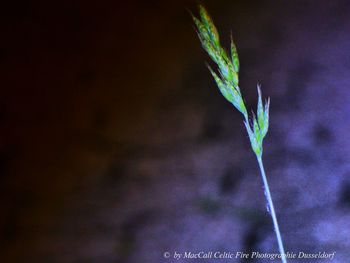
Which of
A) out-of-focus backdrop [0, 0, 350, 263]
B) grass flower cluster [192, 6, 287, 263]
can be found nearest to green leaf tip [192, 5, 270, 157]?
grass flower cluster [192, 6, 287, 263]

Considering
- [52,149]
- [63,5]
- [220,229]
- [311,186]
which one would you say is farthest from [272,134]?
[63,5]

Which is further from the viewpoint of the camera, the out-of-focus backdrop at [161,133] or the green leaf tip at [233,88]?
the out-of-focus backdrop at [161,133]

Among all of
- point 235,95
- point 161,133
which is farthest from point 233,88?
point 161,133

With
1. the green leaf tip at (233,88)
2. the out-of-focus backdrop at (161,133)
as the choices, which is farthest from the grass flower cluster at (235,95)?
the out-of-focus backdrop at (161,133)

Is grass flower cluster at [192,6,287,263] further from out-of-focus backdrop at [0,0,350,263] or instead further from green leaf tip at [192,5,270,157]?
out-of-focus backdrop at [0,0,350,263]

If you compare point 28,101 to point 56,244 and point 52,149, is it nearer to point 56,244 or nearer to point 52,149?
point 52,149

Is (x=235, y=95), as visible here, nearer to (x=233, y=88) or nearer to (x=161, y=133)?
(x=233, y=88)

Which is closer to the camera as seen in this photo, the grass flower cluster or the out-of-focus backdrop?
the grass flower cluster

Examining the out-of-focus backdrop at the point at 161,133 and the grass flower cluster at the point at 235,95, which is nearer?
the grass flower cluster at the point at 235,95

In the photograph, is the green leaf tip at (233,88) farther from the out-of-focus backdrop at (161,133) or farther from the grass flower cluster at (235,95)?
the out-of-focus backdrop at (161,133)
